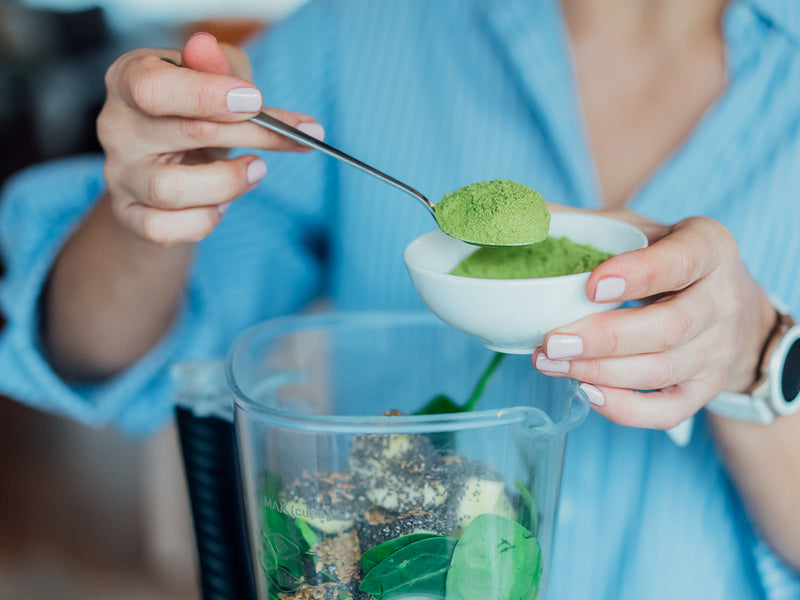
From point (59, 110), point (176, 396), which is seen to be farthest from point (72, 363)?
point (59, 110)

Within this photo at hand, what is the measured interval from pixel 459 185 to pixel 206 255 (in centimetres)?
31

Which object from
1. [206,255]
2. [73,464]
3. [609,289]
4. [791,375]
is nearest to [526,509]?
[609,289]

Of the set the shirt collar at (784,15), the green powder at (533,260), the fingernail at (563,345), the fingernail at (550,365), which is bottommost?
the fingernail at (550,365)

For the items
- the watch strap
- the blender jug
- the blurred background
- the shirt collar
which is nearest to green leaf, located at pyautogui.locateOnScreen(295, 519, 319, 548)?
the blender jug

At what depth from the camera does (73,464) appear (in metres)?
1.97

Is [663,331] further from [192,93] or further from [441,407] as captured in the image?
[192,93]

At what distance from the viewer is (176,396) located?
49cm

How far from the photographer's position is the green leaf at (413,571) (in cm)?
39

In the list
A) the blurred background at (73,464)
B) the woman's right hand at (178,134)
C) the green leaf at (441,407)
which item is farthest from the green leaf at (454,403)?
the blurred background at (73,464)

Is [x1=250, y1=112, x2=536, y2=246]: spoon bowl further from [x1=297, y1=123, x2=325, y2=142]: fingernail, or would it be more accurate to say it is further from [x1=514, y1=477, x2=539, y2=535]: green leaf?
[x1=514, y1=477, x2=539, y2=535]: green leaf

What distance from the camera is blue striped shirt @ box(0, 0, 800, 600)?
2.22ft

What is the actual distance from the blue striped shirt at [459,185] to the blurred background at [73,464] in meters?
1.07

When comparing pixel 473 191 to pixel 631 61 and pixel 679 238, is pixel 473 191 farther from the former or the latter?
pixel 631 61

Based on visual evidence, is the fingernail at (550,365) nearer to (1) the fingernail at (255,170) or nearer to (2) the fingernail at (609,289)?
(2) the fingernail at (609,289)
